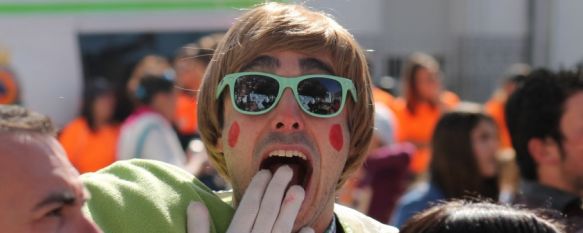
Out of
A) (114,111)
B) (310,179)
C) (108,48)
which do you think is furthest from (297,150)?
(108,48)

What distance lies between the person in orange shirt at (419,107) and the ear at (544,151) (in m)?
3.12

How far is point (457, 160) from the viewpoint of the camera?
13.3 ft

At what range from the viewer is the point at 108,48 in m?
5.87

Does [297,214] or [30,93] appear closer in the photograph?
[297,214]

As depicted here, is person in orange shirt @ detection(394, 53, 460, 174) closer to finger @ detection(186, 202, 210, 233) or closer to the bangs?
the bangs

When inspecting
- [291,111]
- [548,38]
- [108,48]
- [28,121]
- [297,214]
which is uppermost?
[28,121]

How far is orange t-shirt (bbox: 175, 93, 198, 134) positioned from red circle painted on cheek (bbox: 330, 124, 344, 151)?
11.2 ft

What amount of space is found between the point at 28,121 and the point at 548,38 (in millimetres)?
11960

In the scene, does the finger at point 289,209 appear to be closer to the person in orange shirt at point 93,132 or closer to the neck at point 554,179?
the neck at point 554,179

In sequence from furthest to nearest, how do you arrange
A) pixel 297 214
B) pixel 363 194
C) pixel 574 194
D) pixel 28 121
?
pixel 363 194 → pixel 574 194 → pixel 297 214 → pixel 28 121

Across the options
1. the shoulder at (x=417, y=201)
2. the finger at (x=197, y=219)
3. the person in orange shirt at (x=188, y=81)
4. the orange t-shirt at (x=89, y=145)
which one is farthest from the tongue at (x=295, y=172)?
the orange t-shirt at (x=89, y=145)

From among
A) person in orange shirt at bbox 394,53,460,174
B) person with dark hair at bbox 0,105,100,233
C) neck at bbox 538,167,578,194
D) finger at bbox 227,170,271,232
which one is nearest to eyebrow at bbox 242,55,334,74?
finger at bbox 227,170,271,232

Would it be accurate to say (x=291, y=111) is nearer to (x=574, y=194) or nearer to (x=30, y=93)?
(x=574, y=194)

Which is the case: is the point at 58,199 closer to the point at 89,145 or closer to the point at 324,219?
the point at 324,219
